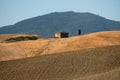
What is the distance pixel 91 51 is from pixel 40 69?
4421 mm

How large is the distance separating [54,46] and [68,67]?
670 cm

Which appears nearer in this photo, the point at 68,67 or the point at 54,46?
the point at 68,67

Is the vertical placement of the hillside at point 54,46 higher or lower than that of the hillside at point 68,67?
lower

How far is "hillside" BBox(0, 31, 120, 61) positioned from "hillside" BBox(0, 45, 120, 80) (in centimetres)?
291

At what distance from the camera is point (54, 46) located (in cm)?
2303

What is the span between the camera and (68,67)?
16.5 m

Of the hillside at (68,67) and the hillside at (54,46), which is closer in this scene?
the hillside at (68,67)

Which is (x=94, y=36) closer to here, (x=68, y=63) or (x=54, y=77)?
(x=68, y=63)

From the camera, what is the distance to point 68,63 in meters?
17.0

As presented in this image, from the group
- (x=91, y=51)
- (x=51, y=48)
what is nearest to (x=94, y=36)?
(x=51, y=48)

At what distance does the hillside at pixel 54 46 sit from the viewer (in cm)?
2088

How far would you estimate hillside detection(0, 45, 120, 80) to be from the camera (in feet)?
49.9

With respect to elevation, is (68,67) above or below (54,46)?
above

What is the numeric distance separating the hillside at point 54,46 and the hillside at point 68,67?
2.91 m
